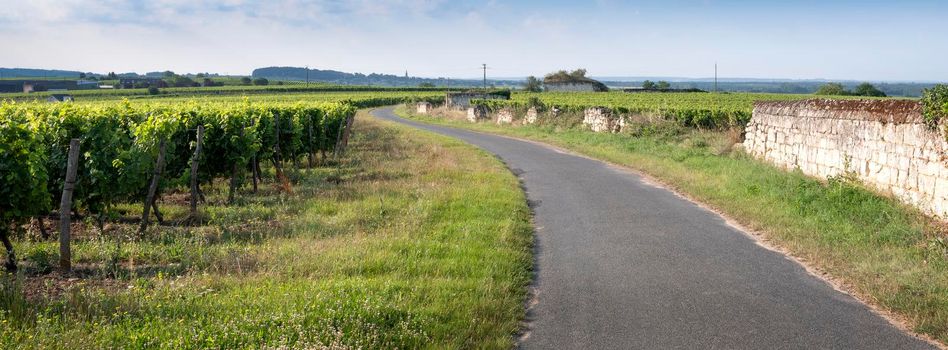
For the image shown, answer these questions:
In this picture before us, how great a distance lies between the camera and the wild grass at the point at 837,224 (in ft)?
22.9

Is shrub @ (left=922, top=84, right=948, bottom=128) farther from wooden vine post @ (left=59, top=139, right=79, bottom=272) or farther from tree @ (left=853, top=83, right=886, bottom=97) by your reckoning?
tree @ (left=853, top=83, right=886, bottom=97)

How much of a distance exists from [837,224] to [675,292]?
4256 mm

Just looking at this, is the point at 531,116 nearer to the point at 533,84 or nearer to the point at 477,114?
the point at 477,114

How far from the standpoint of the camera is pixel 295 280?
7.05m

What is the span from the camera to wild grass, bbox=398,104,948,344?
6.97m

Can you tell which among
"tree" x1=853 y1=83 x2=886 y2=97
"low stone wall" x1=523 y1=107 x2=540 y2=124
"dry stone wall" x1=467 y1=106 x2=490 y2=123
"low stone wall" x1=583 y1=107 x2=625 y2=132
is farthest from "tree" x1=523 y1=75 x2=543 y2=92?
"low stone wall" x1=583 y1=107 x2=625 y2=132

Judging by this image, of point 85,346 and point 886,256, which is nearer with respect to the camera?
point 85,346

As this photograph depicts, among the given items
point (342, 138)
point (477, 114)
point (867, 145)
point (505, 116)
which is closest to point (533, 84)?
point (477, 114)

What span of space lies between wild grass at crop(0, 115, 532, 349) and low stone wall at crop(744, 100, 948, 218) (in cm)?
595

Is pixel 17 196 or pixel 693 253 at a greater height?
pixel 17 196

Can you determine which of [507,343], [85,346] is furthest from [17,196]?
[507,343]

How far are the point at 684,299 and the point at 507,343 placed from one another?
7.47ft

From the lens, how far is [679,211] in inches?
483

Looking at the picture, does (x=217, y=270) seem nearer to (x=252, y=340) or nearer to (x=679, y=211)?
(x=252, y=340)
